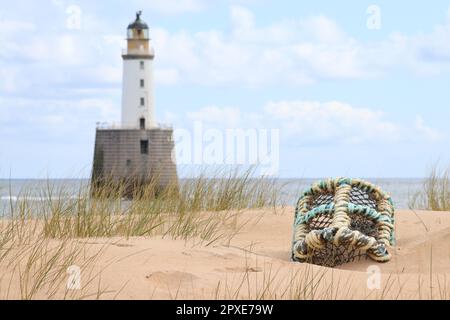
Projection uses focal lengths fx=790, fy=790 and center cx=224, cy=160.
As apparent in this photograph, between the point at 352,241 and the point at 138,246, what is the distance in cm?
118

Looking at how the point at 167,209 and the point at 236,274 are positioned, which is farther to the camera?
the point at 167,209

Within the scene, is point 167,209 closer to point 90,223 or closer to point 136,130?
point 90,223

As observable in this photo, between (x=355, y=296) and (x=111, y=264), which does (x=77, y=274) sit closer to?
(x=111, y=264)

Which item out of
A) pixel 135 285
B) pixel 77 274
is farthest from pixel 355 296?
pixel 77 274

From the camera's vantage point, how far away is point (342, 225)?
14.7 ft

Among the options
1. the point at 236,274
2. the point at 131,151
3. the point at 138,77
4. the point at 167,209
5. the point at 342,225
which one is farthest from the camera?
the point at 138,77

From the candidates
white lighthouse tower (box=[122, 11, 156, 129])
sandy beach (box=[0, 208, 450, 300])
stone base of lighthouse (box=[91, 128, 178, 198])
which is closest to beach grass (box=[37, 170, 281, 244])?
sandy beach (box=[0, 208, 450, 300])

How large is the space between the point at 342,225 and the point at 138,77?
31.1 meters

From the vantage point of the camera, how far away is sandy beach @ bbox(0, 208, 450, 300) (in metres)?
3.34

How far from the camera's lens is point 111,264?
12.3 feet

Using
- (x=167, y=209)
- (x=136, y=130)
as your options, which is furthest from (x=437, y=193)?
(x=136, y=130)
